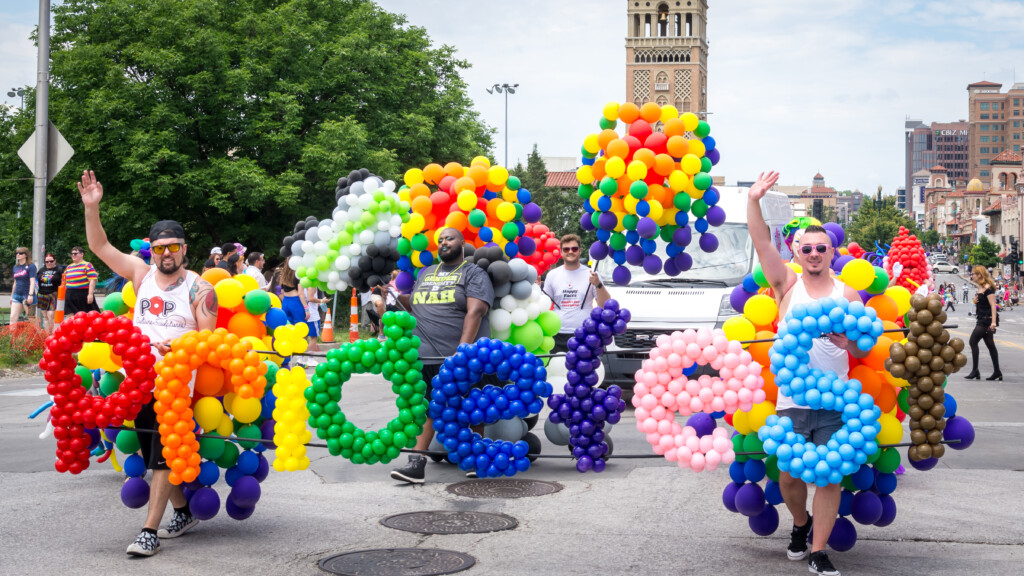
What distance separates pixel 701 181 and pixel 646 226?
19.2 inches

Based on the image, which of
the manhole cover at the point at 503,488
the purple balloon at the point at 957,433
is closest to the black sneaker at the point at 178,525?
the manhole cover at the point at 503,488

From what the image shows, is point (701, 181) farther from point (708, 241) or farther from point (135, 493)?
point (135, 493)

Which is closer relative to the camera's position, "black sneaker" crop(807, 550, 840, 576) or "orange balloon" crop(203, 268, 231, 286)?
"black sneaker" crop(807, 550, 840, 576)

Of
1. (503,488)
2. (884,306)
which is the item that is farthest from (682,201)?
(503,488)

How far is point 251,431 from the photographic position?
5.95m

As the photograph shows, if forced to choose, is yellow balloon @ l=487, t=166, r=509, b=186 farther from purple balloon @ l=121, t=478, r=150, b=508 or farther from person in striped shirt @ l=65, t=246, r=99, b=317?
person in striped shirt @ l=65, t=246, r=99, b=317

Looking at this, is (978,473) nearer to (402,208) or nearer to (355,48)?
(402,208)

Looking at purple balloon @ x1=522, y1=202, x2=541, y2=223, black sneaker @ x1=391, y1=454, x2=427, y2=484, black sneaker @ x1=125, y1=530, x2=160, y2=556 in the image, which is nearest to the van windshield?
purple balloon @ x1=522, y1=202, x2=541, y2=223

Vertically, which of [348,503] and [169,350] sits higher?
[169,350]

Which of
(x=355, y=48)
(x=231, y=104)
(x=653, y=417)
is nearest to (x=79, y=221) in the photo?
(x=231, y=104)

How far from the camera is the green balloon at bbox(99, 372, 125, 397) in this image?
5.85 meters

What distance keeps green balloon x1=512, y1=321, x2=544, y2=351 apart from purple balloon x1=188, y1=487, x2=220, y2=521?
2.40 meters

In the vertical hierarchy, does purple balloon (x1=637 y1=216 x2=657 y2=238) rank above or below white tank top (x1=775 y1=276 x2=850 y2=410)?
above

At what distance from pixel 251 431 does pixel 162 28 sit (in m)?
26.8
